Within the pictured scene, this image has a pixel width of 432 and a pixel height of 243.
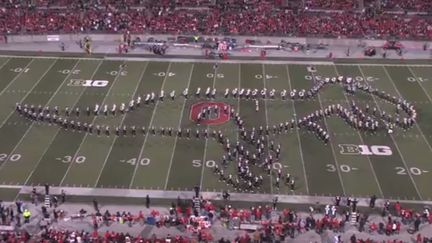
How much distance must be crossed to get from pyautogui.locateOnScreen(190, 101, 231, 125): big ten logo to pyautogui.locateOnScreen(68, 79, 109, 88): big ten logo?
584 centimetres

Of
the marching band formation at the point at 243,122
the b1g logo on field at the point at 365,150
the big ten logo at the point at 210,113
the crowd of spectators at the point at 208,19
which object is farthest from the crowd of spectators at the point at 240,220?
the crowd of spectators at the point at 208,19

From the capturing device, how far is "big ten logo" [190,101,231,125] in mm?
28853

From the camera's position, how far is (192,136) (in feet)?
89.9

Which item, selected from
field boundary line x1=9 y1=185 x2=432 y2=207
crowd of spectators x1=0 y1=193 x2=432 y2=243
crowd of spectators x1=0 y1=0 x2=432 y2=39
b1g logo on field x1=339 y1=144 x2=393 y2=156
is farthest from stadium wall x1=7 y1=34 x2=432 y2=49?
crowd of spectators x1=0 y1=193 x2=432 y2=243

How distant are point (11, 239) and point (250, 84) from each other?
17.1m

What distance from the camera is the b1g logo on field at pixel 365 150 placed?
26.1 meters

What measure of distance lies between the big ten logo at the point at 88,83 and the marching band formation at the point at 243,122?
284cm

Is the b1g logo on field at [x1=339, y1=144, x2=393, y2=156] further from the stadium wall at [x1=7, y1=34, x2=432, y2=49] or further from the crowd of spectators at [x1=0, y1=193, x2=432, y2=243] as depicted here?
the stadium wall at [x1=7, y1=34, x2=432, y2=49]

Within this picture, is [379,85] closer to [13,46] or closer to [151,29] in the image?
[151,29]

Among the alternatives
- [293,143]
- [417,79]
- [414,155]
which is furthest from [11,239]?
[417,79]

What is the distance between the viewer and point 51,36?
3966 centimetres

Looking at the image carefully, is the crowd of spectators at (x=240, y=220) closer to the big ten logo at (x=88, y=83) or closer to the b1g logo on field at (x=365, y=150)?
the b1g logo on field at (x=365, y=150)

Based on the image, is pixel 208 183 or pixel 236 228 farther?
pixel 208 183

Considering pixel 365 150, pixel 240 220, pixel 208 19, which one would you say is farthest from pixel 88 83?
pixel 365 150
